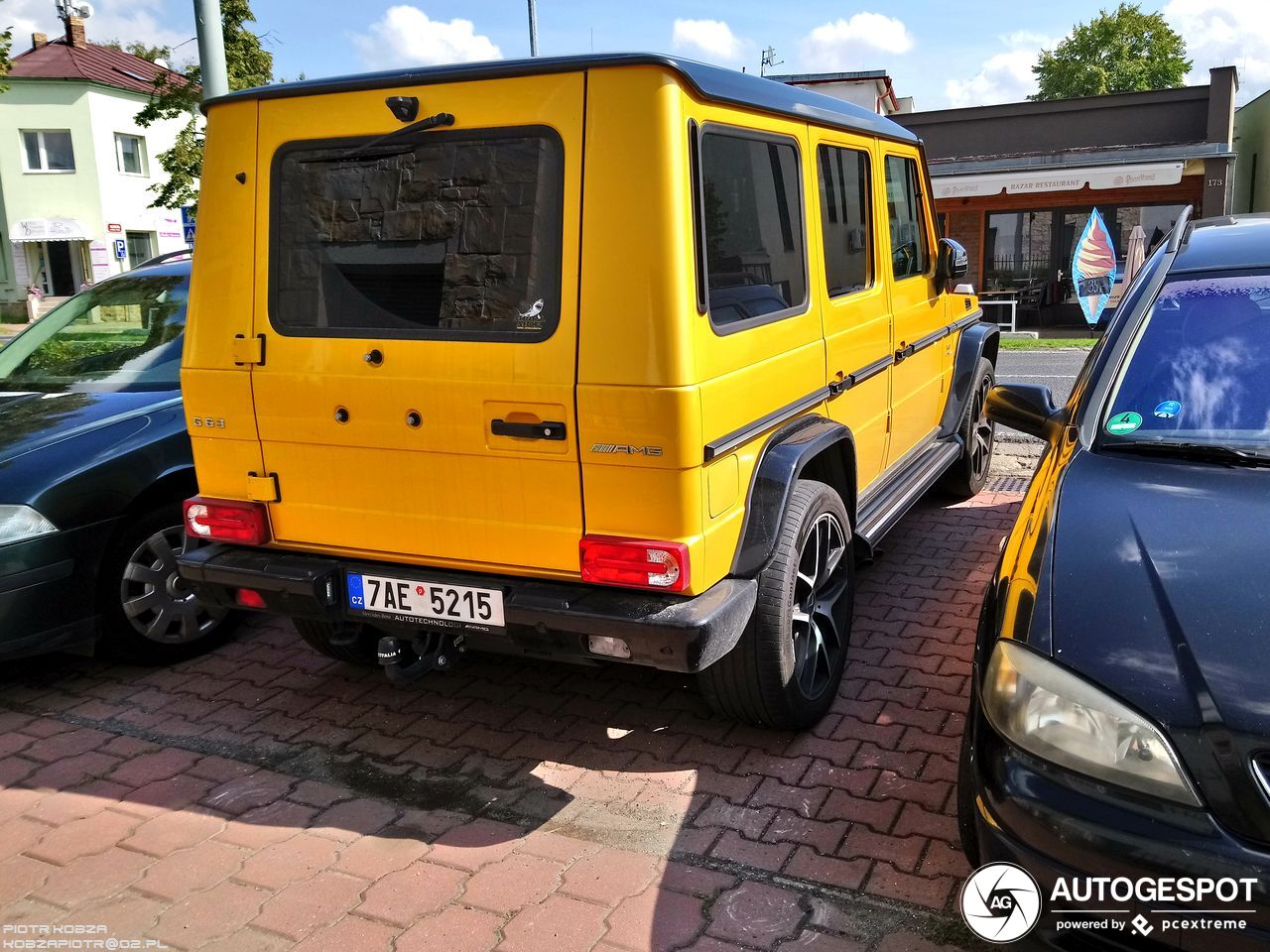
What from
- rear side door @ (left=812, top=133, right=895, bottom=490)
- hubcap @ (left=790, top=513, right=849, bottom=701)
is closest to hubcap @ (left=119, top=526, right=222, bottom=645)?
hubcap @ (left=790, top=513, right=849, bottom=701)

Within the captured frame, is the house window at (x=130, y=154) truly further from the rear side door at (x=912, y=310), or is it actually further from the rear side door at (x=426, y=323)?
the rear side door at (x=426, y=323)

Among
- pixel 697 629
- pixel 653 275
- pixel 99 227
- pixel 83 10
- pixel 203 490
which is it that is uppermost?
pixel 83 10

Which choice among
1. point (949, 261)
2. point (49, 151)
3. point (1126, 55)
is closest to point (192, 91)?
point (949, 261)

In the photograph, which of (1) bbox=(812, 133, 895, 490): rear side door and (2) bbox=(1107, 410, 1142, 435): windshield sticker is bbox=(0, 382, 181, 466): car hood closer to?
(1) bbox=(812, 133, 895, 490): rear side door

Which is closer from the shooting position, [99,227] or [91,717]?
[91,717]

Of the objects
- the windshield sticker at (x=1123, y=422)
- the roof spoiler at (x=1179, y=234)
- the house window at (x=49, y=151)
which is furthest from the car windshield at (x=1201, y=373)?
the house window at (x=49, y=151)

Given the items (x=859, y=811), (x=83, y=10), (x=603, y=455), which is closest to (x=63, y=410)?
(x=603, y=455)

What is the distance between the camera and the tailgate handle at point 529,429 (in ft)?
9.78

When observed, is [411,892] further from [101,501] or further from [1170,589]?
[101,501]

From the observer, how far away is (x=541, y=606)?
305 cm

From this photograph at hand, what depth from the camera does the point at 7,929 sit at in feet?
9.20

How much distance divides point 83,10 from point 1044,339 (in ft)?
99.5

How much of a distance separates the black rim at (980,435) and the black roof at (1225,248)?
247 cm

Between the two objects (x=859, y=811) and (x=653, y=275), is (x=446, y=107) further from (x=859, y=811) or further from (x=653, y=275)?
(x=859, y=811)
